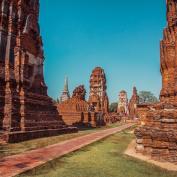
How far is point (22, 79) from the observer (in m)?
15.0

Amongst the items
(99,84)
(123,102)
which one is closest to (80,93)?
(99,84)

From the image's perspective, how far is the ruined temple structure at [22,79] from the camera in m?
12.8

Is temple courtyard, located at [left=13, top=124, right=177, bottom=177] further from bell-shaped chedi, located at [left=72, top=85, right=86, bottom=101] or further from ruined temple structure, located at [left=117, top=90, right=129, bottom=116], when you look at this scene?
ruined temple structure, located at [left=117, top=90, right=129, bottom=116]

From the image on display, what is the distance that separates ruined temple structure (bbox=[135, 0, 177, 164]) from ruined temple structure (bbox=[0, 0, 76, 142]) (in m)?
6.23

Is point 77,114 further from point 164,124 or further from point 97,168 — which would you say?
point 97,168

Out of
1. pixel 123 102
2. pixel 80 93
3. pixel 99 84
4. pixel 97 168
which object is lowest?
pixel 97 168

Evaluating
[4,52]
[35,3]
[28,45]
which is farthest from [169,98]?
[35,3]

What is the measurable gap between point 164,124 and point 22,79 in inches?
390

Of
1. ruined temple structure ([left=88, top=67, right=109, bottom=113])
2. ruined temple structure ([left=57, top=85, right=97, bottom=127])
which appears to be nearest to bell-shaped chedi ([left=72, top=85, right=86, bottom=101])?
ruined temple structure ([left=57, top=85, right=97, bottom=127])

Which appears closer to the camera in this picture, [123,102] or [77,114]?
[77,114]

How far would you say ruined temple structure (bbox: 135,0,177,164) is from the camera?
24.5 feet

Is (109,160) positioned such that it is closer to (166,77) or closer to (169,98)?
(169,98)

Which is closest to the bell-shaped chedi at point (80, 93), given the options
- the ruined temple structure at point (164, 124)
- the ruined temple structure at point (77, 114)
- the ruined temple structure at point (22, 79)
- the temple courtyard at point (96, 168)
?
the ruined temple structure at point (77, 114)

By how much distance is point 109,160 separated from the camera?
708 centimetres
